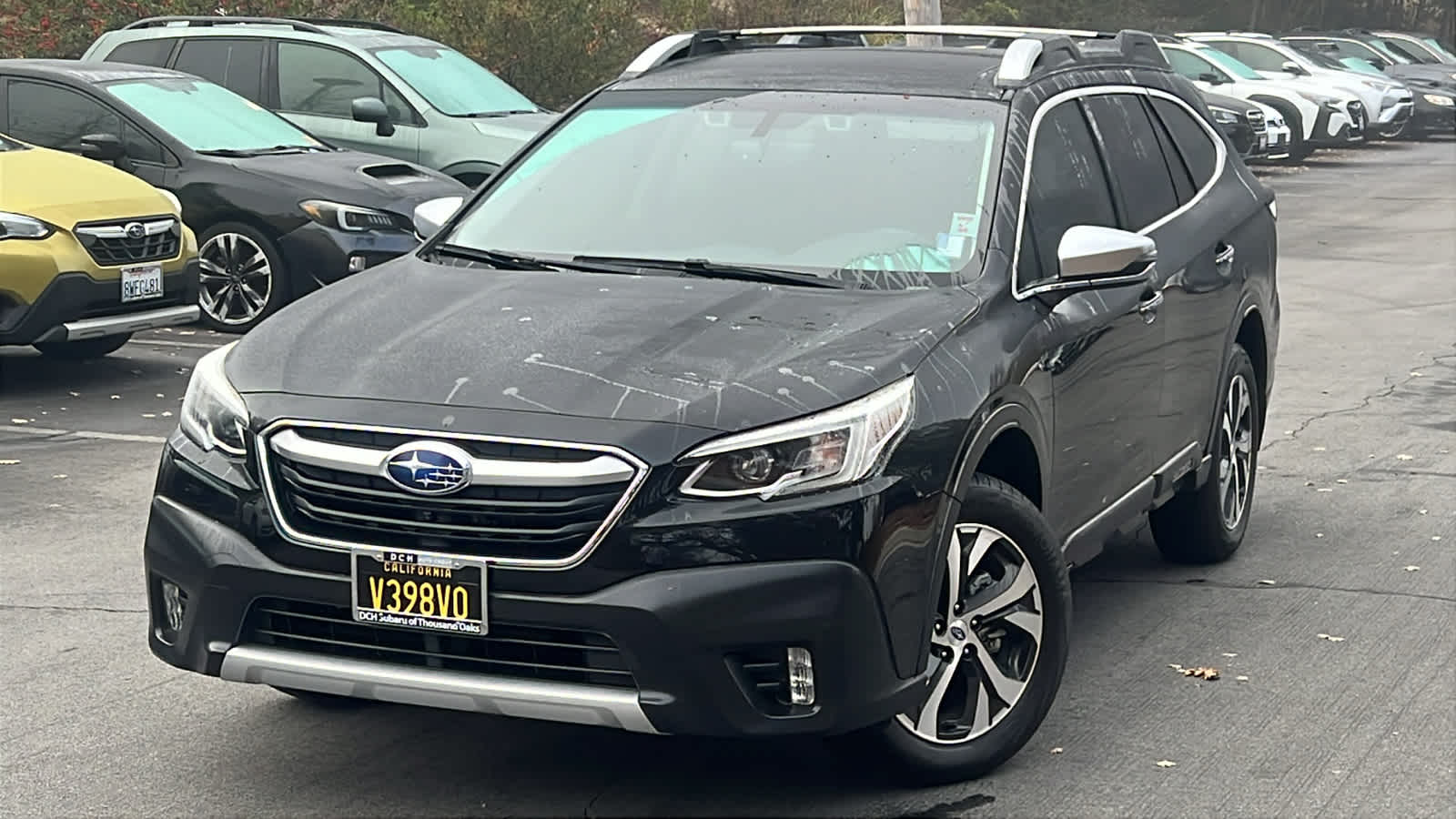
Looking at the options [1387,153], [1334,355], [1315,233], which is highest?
[1334,355]

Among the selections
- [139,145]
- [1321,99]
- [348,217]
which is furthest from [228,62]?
[1321,99]

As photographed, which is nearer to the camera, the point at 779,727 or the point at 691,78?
the point at 779,727

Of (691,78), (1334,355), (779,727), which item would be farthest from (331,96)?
(779,727)

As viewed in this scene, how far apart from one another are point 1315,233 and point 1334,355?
27.3 ft

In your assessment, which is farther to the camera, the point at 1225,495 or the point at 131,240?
the point at 131,240

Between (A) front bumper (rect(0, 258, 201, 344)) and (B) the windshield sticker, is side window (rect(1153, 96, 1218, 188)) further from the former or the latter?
(A) front bumper (rect(0, 258, 201, 344))

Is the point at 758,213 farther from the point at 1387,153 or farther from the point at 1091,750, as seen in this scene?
the point at 1387,153

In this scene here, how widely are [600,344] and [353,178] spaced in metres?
8.65

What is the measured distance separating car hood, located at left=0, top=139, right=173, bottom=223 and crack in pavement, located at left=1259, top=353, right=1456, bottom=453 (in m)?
5.90

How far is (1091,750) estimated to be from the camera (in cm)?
516

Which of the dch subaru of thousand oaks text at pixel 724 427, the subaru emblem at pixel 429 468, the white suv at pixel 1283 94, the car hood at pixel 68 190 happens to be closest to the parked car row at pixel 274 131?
the car hood at pixel 68 190

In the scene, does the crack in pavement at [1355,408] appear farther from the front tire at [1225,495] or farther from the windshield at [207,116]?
the windshield at [207,116]

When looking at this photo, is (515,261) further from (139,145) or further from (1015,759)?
(139,145)

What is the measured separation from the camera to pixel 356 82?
50.8 ft
